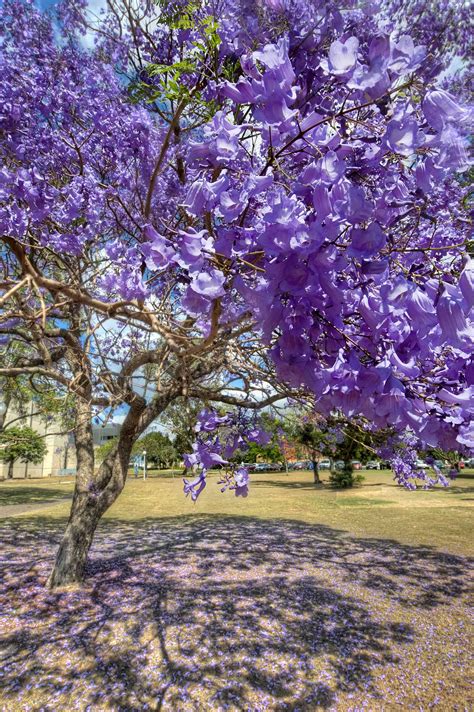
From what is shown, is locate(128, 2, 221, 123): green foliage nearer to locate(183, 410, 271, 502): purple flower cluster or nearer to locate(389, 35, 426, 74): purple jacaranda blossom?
locate(389, 35, 426, 74): purple jacaranda blossom

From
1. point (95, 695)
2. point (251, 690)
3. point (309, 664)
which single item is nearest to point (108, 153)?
point (95, 695)

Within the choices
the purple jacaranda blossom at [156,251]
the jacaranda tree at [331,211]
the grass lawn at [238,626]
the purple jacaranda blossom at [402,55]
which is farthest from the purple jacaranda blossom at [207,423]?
the purple jacaranda blossom at [402,55]

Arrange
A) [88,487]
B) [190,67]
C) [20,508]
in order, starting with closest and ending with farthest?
[190,67], [88,487], [20,508]

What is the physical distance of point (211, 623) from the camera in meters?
4.60

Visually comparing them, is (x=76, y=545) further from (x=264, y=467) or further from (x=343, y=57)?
(x=264, y=467)

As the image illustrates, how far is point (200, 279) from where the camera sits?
1.01 metres

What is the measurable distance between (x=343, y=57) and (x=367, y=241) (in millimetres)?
416

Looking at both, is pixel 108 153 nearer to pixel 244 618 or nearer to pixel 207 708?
pixel 207 708

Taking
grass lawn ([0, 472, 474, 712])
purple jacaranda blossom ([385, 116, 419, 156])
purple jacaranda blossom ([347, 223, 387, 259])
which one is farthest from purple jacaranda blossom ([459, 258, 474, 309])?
grass lawn ([0, 472, 474, 712])

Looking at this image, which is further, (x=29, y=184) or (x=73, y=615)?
(x=73, y=615)

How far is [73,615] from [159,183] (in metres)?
4.74

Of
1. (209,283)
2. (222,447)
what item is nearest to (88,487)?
(222,447)

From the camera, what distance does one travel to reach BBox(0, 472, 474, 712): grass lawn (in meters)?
3.28

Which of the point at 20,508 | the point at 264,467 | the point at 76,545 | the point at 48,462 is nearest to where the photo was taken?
the point at 76,545
